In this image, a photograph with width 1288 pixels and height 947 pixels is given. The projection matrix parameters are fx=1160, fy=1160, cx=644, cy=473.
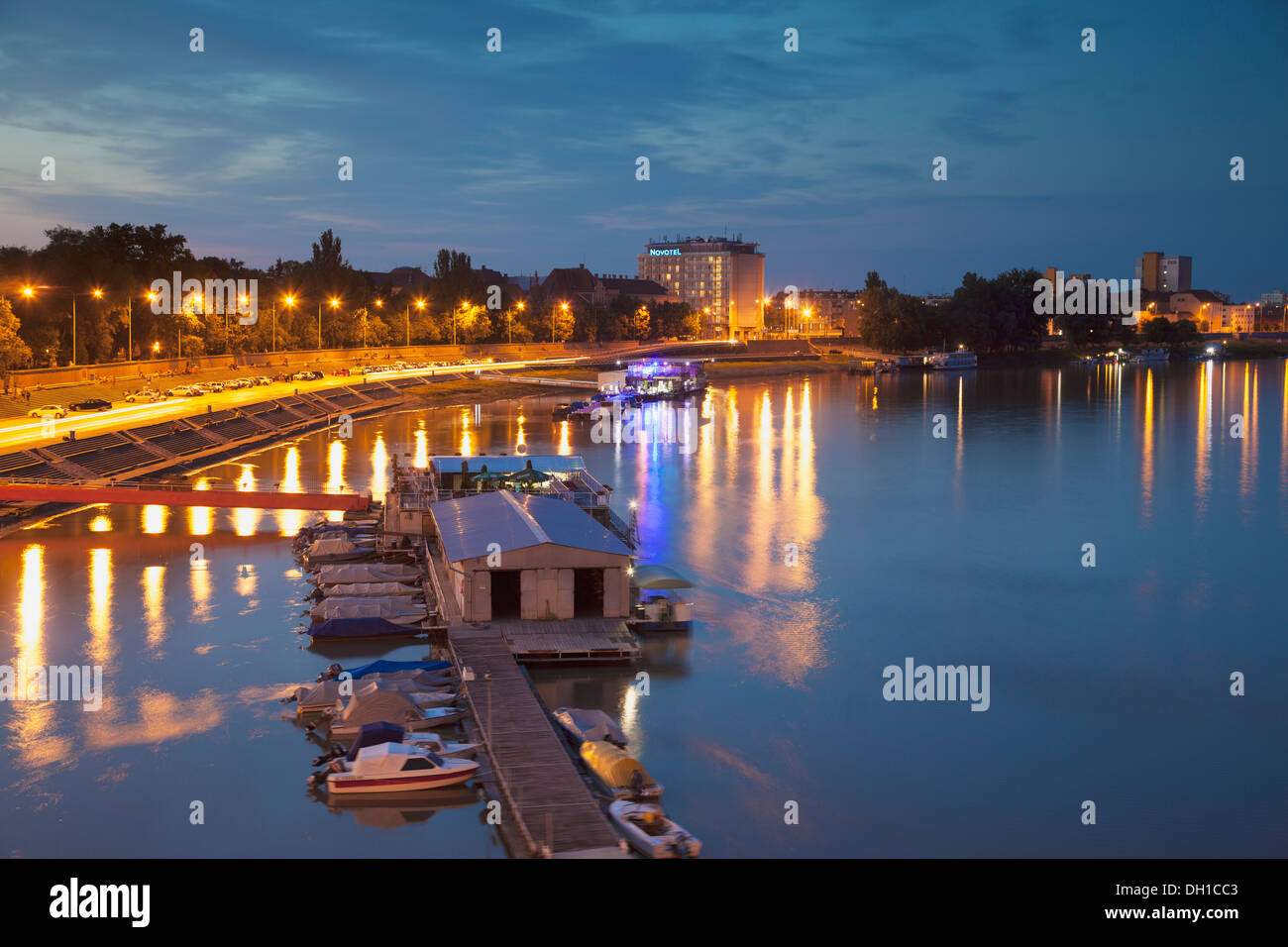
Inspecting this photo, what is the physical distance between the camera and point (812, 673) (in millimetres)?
18891

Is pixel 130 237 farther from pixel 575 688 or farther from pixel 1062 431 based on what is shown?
pixel 575 688

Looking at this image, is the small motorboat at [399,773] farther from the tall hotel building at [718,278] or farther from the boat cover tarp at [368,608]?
the tall hotel building at [718,278]

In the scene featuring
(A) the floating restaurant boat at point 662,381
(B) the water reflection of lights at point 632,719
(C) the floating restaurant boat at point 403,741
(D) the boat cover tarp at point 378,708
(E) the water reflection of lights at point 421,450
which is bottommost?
(B) the water reflection of lights at point 632,719

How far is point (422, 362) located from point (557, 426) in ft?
92.1

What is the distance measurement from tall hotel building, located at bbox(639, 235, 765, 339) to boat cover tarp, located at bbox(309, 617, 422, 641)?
465 ft

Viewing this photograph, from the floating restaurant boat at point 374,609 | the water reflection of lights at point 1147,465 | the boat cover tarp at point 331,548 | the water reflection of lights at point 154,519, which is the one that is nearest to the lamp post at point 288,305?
the water reflection of lights at point 154,519

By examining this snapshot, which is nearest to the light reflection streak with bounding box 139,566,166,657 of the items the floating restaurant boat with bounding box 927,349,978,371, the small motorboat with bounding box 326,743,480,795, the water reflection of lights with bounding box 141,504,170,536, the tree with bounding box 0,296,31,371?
the water reflection of lights with bounding box 141,504,170,536

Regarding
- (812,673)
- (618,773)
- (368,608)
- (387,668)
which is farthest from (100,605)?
(812,673)

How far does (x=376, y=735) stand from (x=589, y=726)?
2.69m

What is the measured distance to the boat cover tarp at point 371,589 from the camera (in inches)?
852

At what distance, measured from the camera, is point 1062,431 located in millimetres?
56188

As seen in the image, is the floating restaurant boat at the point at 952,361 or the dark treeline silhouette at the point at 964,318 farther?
the dark treeline silhouette at the point at 964,318

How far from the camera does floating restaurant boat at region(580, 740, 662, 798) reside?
1320 cm

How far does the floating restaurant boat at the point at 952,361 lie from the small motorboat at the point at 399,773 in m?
101
